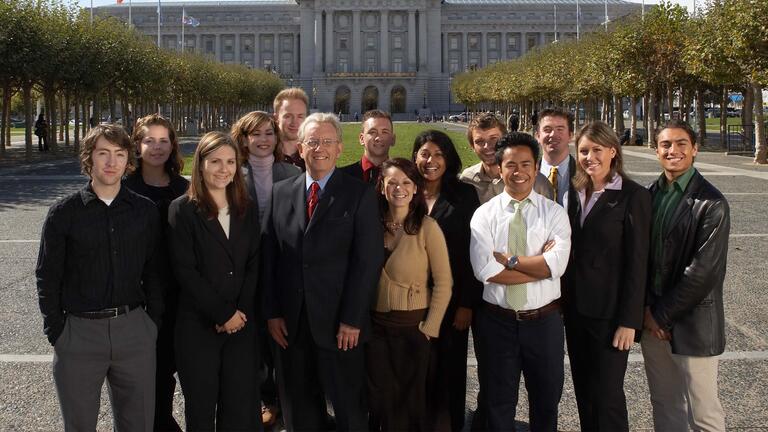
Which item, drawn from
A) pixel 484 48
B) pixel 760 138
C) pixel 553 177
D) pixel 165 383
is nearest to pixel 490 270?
pixel 553 177

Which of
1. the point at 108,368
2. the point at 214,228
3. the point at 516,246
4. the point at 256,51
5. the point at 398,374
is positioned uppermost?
the point at 256,51

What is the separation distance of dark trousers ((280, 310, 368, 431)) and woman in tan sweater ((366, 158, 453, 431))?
0.47 feet

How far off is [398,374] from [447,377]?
479 mm

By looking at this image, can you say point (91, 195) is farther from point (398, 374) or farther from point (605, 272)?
point (605, 272)

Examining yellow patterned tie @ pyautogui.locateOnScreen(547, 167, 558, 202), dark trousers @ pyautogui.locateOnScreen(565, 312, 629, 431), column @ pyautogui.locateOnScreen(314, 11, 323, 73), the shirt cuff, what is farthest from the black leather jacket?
column @ pyautogui.locateOnScreen(314, 11, 323, 73)

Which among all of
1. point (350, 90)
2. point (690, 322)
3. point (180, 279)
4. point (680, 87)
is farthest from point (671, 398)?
point (350, 90)

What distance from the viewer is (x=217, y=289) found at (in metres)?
4.59

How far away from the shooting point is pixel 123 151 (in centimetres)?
431

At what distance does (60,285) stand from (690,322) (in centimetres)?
365

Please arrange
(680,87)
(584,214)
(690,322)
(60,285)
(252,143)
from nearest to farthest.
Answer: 1. (60,285)
2. (690,322)
3. (584,214)
4. (252,143)
5. (680,87)

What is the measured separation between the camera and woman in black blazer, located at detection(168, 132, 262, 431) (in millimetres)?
4547

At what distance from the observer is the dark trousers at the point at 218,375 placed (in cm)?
462

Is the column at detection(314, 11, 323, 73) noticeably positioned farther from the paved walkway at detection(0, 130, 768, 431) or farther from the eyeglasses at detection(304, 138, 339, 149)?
the eyeglasses at detection(304, 138, 339, 149)

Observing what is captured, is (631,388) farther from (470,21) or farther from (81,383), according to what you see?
(470,21)
